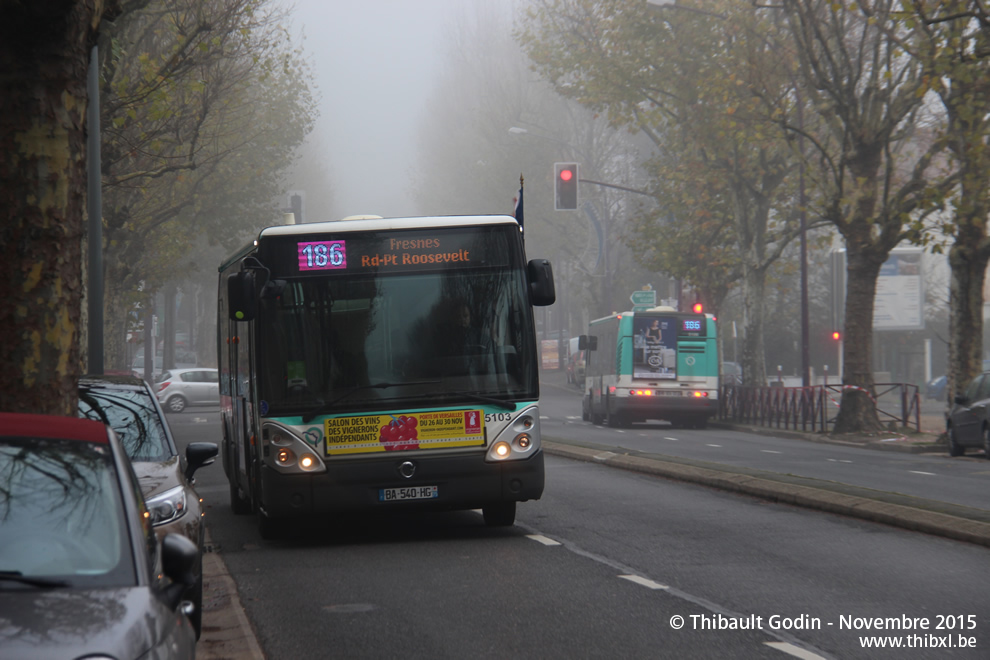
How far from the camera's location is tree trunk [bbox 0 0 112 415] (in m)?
7.81

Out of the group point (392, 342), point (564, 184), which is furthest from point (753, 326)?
point (392, 342)

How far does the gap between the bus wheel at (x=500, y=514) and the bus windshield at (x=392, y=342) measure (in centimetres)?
123

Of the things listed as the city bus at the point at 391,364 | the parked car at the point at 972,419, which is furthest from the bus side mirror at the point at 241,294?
the parked car at the point at 972,419

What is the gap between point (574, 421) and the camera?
37812mm

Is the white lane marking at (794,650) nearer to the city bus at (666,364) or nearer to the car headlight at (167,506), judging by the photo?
the car headlight at (167,506)

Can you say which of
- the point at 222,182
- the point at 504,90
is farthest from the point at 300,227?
the point at 504,90

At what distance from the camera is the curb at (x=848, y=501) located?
10.6m

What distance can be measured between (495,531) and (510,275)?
233cm

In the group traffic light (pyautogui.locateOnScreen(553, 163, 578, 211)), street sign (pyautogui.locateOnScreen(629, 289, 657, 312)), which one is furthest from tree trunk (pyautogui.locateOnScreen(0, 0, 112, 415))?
street sign (pyautogui.locateOnScreen(629, 289, 657, 312))

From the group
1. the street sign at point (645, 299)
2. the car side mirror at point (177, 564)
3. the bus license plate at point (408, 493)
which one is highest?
the street sign at point (645, 299)

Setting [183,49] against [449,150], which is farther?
[449,150]

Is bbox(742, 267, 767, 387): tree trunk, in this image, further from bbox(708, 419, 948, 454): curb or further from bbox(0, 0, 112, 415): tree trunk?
bbox(0, 0, 112, 415): tree trunk

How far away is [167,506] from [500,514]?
423 centimetres

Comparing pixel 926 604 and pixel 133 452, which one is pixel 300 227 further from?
pixel 926 604
